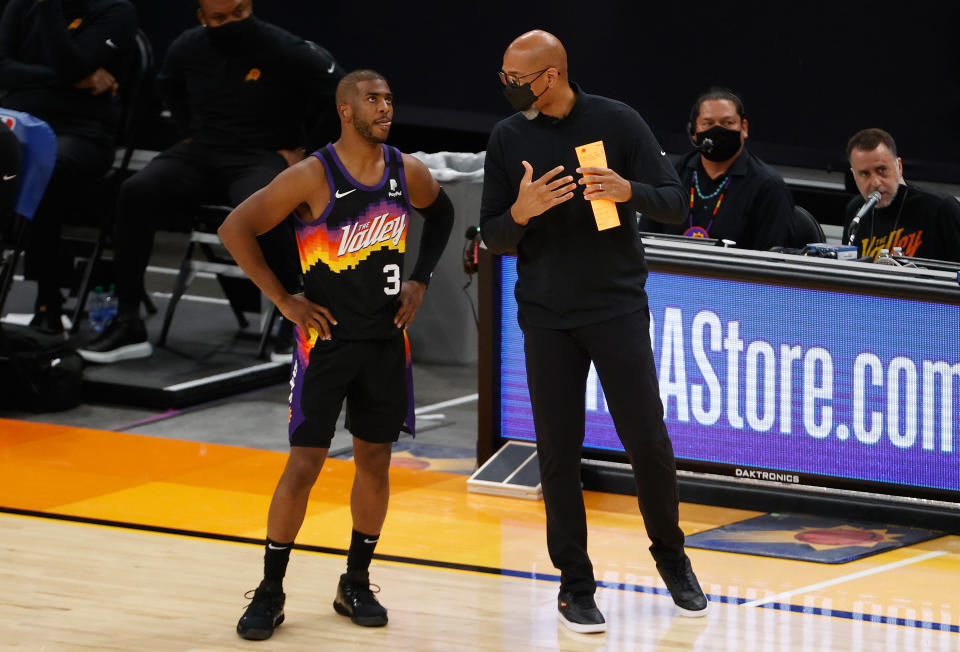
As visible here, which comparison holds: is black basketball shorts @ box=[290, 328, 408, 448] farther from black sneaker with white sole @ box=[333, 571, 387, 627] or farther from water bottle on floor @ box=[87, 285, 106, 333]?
water bottle on floor @ box=[87, 285, 106, 333]

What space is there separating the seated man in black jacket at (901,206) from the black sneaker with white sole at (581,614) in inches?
98.1

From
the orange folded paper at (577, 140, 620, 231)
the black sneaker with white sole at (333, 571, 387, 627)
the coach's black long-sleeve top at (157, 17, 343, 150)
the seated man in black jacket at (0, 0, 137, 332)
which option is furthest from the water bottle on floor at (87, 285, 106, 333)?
the orange folded paper at (577, 140, 620, 231)

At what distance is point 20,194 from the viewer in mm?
7848

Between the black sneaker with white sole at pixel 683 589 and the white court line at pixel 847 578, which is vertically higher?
the black sneaker with white sole at pixel 683 589

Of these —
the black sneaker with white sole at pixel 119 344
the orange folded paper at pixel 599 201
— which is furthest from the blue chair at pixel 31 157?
the orange folded paper at pixel 599 201

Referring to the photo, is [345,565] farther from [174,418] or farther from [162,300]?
[162,300]

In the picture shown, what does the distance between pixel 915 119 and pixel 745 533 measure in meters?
4.02

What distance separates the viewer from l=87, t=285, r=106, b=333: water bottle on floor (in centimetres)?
905

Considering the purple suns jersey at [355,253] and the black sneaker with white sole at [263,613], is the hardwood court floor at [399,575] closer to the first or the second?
the black sneaker with white sole at [263,613]

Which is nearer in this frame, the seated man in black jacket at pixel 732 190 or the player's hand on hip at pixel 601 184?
the player's hand on hip at pixel 601 184

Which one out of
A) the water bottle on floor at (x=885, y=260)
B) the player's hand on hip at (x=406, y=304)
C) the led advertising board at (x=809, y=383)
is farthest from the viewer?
the water bottle on floor at (x=885, y=260)

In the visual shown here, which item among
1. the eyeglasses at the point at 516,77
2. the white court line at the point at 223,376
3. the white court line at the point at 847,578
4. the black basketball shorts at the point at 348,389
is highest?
the eyeglasses at the point at 516,77

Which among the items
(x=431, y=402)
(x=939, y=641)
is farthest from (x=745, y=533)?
(x=431, y=402)

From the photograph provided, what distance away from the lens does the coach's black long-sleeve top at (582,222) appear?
4.73 metres
